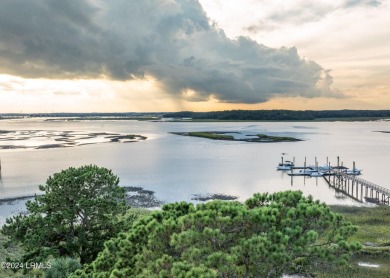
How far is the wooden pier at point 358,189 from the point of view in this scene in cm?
5903

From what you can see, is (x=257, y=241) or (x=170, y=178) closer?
(x=257, y=241)

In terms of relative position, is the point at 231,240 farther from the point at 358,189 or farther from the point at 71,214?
the point at 358,189

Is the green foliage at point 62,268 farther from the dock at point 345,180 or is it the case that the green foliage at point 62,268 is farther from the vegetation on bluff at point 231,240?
the dock at point 345,180

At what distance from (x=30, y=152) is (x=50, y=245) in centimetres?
9515

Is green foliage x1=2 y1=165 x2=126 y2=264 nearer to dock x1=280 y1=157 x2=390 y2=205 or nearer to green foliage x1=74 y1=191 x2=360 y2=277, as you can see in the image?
green foliage x1=74 y1=191 x2=360 y2=277

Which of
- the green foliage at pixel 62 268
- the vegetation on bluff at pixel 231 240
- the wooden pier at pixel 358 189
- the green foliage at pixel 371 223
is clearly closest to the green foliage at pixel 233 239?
the vegetation on bluff at pixel 231 240

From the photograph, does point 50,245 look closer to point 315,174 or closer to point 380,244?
point 380,244

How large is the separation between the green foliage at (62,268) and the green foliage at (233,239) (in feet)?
26.8

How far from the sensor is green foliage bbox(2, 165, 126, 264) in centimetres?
2214

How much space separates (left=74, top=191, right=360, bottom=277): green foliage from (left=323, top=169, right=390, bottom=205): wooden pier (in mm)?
49180

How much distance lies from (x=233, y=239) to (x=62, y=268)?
12.6 meters

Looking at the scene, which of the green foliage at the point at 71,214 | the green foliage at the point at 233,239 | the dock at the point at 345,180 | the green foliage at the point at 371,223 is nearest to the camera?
the green foliage at the point at 233,239

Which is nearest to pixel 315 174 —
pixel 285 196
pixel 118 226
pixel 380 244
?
pixel 380 244

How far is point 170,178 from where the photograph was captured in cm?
7300
